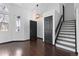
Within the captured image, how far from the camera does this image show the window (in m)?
7.75

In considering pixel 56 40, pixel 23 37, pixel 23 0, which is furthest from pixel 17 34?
pixel 23 0

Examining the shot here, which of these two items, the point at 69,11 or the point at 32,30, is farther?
the point at 32,30

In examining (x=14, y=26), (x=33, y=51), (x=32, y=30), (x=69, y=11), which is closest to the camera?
(x=33, y=51)

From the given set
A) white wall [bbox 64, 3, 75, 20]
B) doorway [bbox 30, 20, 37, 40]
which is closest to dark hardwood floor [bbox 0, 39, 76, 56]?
white wall [bbox 64, 3, 75, 20]

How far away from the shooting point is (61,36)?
22.1ft

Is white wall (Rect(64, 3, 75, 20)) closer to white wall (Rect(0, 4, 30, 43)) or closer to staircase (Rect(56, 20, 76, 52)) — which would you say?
staircase (Rect(56, 20, 76, 52))

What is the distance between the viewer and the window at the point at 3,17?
7754 millimetres

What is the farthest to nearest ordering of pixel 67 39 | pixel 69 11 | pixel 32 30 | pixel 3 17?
pixel 32 30, pixel 69 11, pixel 3 17, pixel 67 39

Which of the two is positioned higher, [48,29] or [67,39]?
[48,29]

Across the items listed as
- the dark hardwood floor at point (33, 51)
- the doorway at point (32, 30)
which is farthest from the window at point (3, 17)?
the doorway at point (32, 30)

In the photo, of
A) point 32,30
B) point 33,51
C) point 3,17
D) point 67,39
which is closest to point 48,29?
point 67,39

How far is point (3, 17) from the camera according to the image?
7.86 m

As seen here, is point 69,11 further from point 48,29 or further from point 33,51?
point 33,51

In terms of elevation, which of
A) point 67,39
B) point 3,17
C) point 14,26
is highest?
point 3,17
